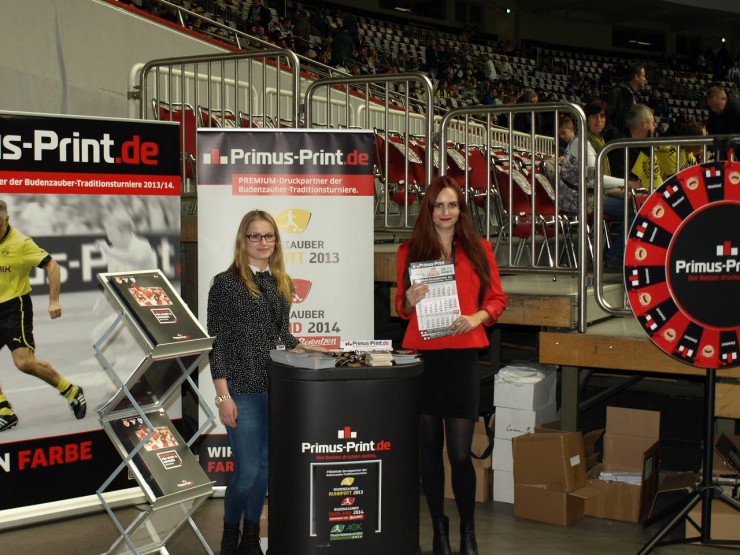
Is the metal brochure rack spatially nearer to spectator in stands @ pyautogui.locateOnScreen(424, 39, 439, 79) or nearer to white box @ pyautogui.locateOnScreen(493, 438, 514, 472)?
white box @ pyautogui.locateOnScreen(493, 438, 514, 472)

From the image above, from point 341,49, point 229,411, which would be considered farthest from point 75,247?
point 341,49

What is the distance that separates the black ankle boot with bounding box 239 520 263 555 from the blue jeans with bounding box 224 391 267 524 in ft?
0.08

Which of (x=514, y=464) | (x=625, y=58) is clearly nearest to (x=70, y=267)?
(x=514, y=464)

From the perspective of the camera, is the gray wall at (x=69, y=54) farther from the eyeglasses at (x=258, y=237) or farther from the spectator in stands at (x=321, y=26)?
the spectator in stands at (x=321, y=26)

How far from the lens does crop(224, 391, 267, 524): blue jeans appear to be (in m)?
3.80

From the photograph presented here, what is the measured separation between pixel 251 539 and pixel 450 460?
2.87ft

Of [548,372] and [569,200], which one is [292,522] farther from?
[569,200]

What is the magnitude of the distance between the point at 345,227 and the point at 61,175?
1406 millimetres

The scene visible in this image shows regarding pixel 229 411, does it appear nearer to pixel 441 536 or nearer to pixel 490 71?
pixel 441 536

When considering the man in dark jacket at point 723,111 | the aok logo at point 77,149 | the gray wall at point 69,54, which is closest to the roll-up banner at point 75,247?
the aok logo at point 77,149

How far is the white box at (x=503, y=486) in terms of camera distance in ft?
16.4

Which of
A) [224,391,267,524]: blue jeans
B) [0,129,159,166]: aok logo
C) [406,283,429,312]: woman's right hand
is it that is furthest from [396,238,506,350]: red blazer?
[0,129,159,166]: aok logo

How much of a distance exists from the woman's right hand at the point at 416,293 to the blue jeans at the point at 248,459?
706 millimetres

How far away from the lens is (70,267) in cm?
459
